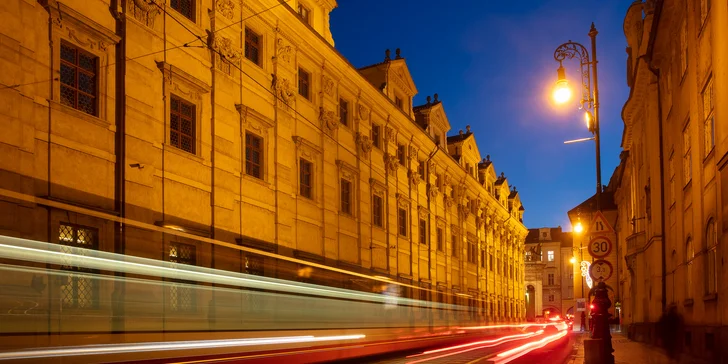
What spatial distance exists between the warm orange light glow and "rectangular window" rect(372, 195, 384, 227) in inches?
710

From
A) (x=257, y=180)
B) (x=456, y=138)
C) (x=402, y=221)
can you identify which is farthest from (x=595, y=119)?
(x=456, y=138)

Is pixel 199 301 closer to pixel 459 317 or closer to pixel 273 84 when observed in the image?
pixel 273 84

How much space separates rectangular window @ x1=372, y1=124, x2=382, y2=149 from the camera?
36.3 m

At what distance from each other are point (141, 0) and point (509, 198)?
61.7 metres

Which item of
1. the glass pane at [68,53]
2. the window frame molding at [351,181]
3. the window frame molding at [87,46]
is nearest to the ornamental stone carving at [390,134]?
the window frame molding at [351,181]

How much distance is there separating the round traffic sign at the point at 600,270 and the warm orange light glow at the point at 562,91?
5038 millimetres

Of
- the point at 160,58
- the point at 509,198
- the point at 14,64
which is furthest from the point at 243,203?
the point at 509,198

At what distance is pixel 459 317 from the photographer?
2702 cm

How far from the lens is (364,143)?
111ft

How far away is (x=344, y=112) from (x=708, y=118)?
1821cm

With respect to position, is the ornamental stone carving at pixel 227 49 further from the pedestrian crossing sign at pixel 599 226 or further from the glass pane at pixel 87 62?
the pedestrian crossing sign at pixel 599 226

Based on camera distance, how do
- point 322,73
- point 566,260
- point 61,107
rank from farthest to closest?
point 566,260 → point 322,73 → point 61,107

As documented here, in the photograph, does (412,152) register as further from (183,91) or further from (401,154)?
(183,91)

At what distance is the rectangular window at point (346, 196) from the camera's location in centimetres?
3153
